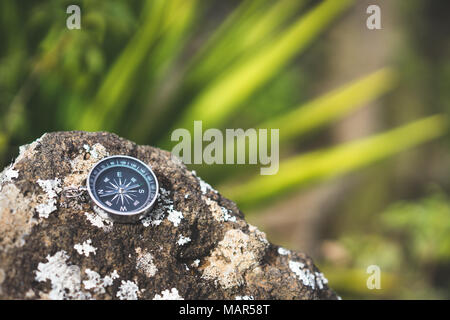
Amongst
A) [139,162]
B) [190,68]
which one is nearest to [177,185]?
[139,162]

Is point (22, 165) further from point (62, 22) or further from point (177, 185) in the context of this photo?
point (62, 22)

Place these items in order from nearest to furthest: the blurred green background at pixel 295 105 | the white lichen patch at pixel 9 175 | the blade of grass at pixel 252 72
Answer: the white lichen patch at pixel 9 175 → the blurred green background at pixel 295 105 → the blade of grass at pixel 252 72

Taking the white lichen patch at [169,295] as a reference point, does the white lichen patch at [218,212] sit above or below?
above

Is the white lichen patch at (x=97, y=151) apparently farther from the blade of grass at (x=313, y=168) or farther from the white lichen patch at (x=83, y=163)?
the blade of grass at (x=313, y=168)

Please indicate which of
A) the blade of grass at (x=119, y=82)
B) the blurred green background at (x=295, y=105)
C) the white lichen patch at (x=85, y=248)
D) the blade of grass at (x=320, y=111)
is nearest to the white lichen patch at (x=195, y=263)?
the white lichen patch at (x=85, y=248)

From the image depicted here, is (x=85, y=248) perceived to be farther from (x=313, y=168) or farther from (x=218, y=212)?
(x=313, y=168)
